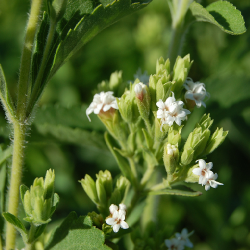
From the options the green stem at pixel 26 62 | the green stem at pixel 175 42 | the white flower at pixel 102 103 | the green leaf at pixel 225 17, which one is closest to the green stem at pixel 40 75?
the green stem at pixel 26 62

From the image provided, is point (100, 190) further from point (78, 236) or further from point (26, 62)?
point (26, 62)

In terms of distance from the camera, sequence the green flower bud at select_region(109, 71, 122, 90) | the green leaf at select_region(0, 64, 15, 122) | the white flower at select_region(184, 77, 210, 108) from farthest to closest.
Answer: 1. the green flower bud at select_region(109, 71, 122, 90)
2. the white flower at select_region(184, 77, 210, 108)
3. the green leaf at select_region(0, 64, 15, 122)

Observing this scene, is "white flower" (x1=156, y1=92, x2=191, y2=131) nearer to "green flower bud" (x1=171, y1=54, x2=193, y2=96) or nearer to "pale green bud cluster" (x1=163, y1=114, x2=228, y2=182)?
"pale green bud cluster" (x1=163, y1=114, x2=228, y2=182)

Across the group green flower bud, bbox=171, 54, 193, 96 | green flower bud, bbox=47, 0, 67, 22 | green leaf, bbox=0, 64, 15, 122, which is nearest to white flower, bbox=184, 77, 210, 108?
green flower bud, bbox=171, 54, 193, 96

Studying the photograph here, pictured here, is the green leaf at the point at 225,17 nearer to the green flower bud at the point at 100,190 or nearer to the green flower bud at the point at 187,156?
the green flower bud at the point at 187,156

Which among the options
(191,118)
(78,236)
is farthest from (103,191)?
(191,118)

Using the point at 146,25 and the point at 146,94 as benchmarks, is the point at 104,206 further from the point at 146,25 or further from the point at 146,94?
the point at 146,25

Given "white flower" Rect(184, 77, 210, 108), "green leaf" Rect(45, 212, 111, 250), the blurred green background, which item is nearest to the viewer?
"green leaf" Rect(45, 212, 111, 250)
